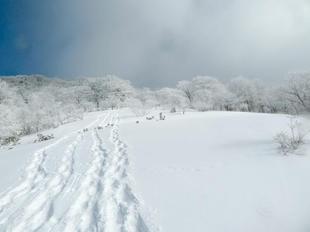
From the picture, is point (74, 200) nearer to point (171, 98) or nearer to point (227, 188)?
point (227, 188)

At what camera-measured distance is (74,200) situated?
17.6ft

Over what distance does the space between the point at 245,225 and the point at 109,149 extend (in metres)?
7.63

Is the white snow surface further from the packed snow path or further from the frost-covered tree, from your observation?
the frost-covered tree

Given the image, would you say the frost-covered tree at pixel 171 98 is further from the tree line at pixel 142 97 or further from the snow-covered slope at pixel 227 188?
the snow-covered slope at pixel 227 188

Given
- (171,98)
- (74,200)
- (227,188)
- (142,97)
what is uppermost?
(142,97)

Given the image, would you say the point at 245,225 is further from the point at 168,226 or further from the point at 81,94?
the point at 81,94

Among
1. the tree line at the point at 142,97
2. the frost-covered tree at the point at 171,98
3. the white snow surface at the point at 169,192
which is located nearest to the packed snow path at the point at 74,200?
the white snow surface at the point at 169,192

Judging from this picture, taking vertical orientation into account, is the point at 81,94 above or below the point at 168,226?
above

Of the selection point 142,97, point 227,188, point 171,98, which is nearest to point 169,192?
point 227,188

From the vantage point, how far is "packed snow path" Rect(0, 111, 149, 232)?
14.1ft

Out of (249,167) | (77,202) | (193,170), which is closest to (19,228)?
(77,202)

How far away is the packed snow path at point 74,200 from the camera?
431 centimetres

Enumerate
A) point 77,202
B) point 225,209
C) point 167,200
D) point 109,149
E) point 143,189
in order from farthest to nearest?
point 109,149 → point 143,189 → point 77,202 → point 167,200 → point 225,209

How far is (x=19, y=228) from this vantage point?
4418 mm
